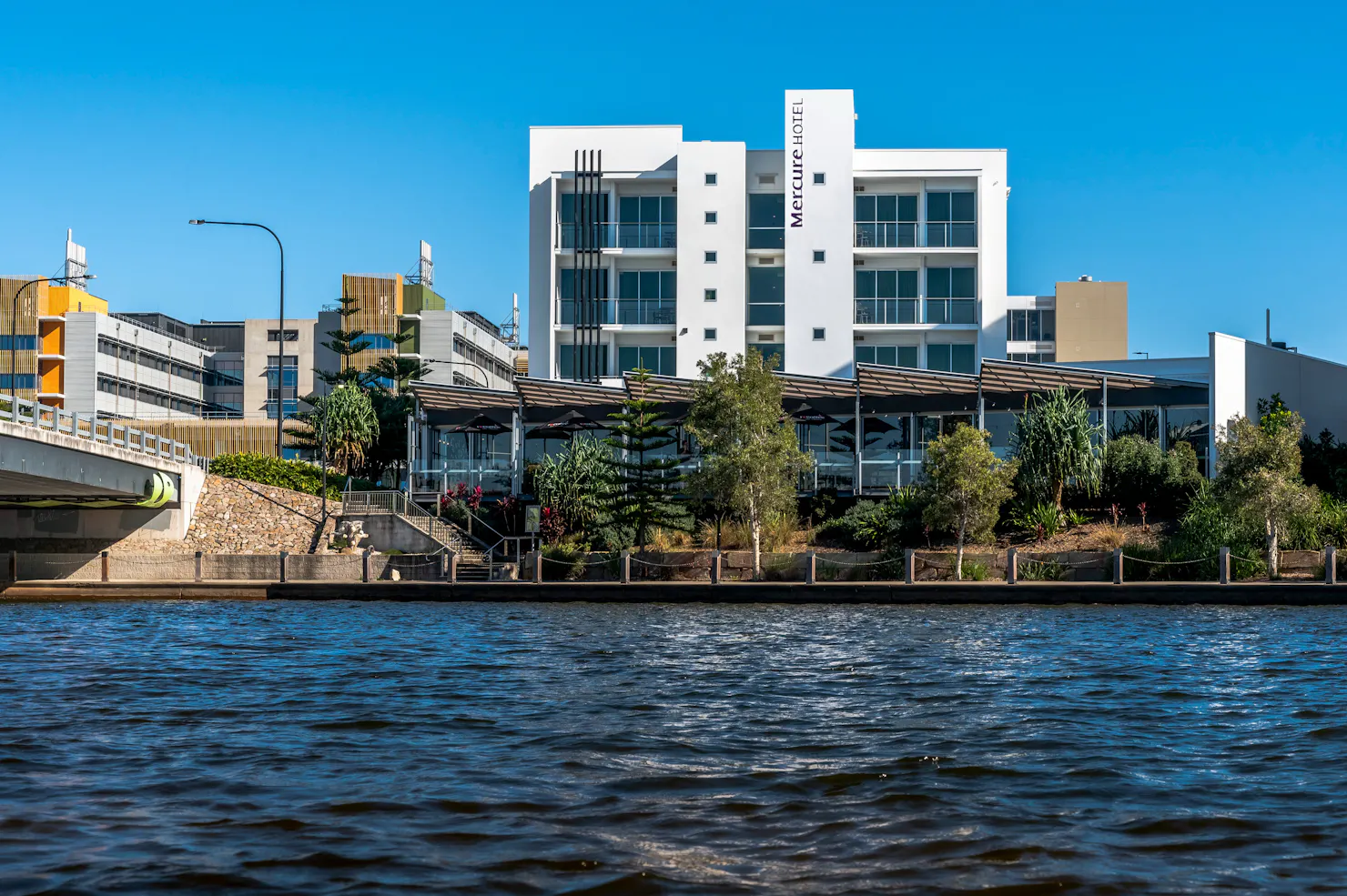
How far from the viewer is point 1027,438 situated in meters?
37.9

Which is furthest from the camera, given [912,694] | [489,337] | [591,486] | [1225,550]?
[489,337]

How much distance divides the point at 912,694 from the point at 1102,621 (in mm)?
11578

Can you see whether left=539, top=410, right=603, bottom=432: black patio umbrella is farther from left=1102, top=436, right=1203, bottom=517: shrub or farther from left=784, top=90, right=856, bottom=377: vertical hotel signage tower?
left=1102, top=436, right=1203, bottom=517: shrub

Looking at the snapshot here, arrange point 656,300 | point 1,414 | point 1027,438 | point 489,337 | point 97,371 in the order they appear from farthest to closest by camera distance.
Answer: point 489,337 → point 97,371 → point 656,300 → point 1027,438 → point 1,414

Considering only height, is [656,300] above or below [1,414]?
above

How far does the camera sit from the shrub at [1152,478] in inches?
1457

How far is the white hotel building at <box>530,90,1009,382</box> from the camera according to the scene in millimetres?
55250

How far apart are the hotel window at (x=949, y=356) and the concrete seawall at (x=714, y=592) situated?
2552cm

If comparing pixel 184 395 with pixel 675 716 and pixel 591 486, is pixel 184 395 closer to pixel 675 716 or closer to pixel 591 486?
pixel 591 486

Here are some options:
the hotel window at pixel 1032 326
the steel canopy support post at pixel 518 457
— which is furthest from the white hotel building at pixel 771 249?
the hotel window at pixel 1032 326

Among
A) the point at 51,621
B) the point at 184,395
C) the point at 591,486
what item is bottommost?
the point at 51,621

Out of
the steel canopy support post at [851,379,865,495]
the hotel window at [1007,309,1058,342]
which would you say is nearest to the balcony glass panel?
the steel canopy support post at [851,379,865,495]

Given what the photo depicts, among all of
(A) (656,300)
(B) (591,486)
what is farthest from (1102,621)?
(A) (656,300)

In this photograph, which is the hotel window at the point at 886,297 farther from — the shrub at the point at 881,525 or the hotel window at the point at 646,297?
the shrub at the point at 881,525
